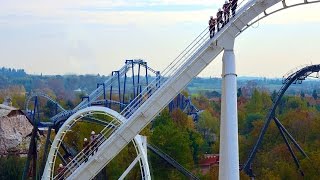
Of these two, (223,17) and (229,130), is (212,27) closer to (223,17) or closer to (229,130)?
(223,17)

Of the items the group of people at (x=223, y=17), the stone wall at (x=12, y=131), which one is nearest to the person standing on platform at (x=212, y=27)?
the group of people at (x=223, y=17)

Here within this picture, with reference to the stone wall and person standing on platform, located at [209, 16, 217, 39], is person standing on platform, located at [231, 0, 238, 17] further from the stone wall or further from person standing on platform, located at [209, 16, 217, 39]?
the stone wall

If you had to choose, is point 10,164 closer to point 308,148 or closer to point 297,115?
point 308,148

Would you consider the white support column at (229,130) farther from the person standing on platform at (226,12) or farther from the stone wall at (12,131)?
the stone wall at (12,131)

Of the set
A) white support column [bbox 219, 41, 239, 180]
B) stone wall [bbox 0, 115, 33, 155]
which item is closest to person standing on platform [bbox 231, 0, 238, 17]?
white support column [bbox 219, 41, 239, 180]

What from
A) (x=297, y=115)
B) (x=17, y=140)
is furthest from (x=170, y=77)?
(x=17, y=140)

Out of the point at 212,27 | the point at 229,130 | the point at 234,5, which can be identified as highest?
the point at 234,5

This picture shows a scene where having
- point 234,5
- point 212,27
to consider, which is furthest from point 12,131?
point 234,5

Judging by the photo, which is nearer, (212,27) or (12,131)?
(212,27)
